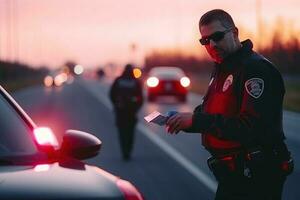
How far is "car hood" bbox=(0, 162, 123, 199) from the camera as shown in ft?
13.1

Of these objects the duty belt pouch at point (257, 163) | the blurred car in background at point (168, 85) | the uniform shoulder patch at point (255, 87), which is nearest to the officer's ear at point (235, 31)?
the uniform shoulder patch at point (255, 87)

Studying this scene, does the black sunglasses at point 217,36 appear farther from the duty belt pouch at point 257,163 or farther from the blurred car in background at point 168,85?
the blurred car in background at point 168,85

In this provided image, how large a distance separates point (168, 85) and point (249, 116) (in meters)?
38.1

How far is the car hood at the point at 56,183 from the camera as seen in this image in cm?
399

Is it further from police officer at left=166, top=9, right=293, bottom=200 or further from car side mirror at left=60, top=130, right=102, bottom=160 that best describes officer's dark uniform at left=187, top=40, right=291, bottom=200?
car side mirror at left=60, top=130, right=102, bottom=160

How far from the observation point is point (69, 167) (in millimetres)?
4680

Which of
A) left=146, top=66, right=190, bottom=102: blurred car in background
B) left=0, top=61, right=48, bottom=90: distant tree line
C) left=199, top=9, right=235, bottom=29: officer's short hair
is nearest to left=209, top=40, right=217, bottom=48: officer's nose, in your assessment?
left=199, top=9, right=235, bottom=29: officer's short hair

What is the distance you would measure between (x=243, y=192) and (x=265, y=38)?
8151cm

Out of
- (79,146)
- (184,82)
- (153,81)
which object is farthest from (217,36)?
(153,81)

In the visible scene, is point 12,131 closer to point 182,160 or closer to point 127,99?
point 182,160

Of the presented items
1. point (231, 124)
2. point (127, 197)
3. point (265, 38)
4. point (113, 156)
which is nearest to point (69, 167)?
point (127, 197)

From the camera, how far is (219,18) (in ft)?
15.7

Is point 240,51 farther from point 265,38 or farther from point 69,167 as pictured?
point 265,38

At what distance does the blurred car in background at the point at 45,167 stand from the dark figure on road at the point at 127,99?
36.5 feet
